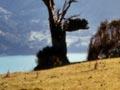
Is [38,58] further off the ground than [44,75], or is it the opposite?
[44,75]

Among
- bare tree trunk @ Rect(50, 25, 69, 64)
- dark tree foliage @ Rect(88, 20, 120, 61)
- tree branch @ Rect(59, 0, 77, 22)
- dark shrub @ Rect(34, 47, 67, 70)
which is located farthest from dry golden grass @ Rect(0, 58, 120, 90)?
tree branch @ Rect(59, 0, 77, 22)

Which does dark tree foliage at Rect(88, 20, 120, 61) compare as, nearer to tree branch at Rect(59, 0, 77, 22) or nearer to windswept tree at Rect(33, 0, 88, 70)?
windswept tree at Rect(33, 0, 88, 70)

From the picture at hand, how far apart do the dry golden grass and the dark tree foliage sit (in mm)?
10861

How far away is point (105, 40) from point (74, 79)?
1567 centimetres

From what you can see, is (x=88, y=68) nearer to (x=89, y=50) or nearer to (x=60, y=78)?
(x=60, y=78)

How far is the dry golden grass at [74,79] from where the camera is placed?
20.2 meters

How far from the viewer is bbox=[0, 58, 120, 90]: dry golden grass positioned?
20234mm

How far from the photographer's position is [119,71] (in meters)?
22.4

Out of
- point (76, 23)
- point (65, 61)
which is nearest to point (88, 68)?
point (65, 61)

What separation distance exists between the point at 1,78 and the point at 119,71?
5.76m

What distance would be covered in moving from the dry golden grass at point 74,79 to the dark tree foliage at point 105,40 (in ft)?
35.6

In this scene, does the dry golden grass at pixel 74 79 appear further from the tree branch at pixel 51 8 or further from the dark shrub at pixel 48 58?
the tree branch at pixel 51 8

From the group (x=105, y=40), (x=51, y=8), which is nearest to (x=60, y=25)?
(x=51, y=8)

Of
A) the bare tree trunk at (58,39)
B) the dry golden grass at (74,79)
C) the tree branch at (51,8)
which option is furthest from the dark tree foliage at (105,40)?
the dry golden grass at (74,79)
